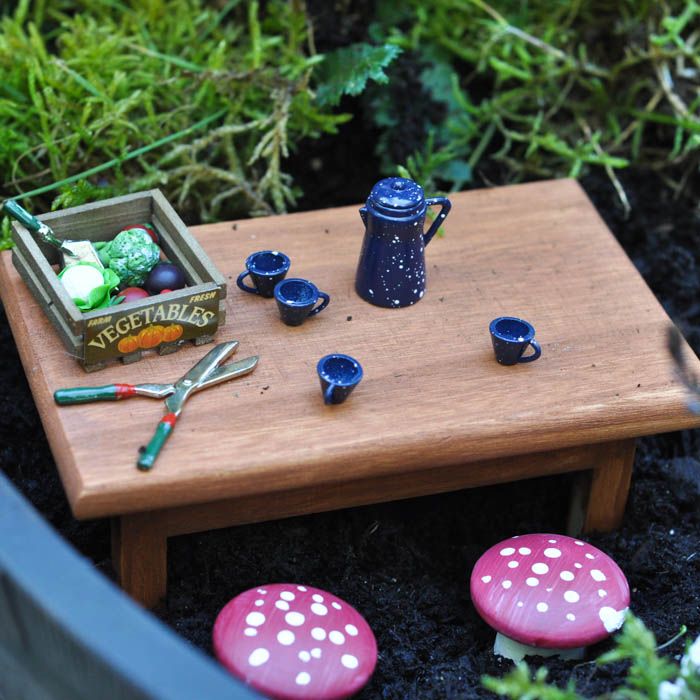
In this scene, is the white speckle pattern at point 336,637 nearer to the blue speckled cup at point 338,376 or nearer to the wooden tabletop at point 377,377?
the wooden tabletop at point 377,377

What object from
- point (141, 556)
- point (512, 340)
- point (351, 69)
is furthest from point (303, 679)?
point (351, 69)

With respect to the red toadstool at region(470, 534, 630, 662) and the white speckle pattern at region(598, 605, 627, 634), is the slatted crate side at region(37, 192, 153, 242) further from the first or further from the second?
the white speckle pattern at region(598, 605, 627, 634)

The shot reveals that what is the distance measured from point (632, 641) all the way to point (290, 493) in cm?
53

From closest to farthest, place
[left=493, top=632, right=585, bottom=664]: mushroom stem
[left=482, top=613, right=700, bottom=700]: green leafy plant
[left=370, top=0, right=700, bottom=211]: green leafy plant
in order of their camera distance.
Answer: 1. [left=482, top=613, right=700, bottom=700]: green leafy plant
2. [left=493, top=632, right=585, bottom=664]: mushroom stem
3. [left=370, top=0, right=700, bottom=211]: green leafy plant

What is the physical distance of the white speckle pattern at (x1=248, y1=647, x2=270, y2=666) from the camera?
1.19m

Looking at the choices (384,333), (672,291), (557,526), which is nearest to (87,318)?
(384,333)

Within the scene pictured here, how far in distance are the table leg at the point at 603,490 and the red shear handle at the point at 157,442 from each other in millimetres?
678

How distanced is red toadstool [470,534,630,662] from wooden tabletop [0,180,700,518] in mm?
158

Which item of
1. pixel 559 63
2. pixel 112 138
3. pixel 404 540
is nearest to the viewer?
pixel 404 540

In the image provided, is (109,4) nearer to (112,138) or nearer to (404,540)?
(112,138)

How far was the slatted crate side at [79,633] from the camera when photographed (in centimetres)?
82

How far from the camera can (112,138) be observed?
77.3 inches

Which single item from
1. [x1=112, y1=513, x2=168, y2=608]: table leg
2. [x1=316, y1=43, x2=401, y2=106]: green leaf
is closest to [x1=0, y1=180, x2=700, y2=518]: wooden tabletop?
[x1=112, y1=513, x2=168, y2=608]: table leg

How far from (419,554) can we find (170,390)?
542mm
